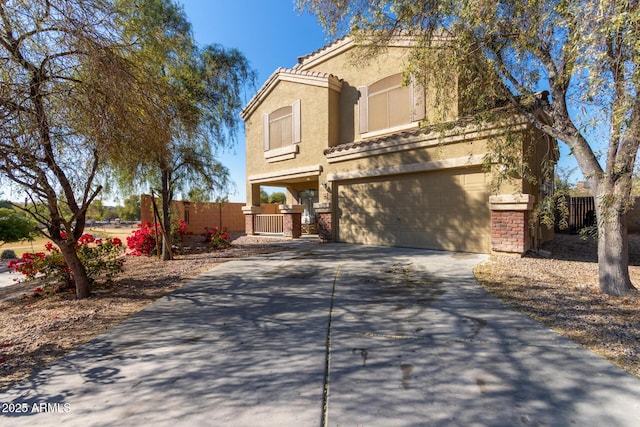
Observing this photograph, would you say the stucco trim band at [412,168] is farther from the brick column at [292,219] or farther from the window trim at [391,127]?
the brick column at [292,219]

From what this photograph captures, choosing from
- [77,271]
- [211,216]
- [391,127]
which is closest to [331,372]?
[77,271]

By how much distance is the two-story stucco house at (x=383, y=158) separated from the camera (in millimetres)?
8523

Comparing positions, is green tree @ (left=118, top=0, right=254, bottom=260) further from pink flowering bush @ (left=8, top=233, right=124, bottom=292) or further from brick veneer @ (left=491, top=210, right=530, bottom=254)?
brick veneer @ (left=491, top=210, right=530, bottom=254)

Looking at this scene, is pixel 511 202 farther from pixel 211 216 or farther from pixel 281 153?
pixel 211 216

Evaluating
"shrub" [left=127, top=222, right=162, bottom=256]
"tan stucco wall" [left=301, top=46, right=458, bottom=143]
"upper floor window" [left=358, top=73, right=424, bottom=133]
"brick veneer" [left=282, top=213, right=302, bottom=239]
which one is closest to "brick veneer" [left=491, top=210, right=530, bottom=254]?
"tan stucco wall" [left=301, top=46, right=458, bottom=143]

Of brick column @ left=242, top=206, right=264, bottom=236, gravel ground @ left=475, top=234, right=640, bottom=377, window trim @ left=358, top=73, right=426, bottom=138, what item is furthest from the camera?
brick column @ left=242, top=206, right=264, bottom=236

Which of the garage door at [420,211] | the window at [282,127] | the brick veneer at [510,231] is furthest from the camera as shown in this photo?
the window at [282,127]

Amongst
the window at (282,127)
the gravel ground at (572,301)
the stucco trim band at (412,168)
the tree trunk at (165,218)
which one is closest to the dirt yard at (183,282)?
the gravel ground at (572,301)

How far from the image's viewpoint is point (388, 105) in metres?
11.3

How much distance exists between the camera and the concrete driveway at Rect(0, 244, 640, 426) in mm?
2422

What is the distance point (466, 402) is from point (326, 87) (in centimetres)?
1183

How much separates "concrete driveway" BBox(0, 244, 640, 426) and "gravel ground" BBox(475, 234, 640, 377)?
12.5 inches

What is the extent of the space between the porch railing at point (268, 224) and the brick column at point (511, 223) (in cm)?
946

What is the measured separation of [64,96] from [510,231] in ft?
31.1
